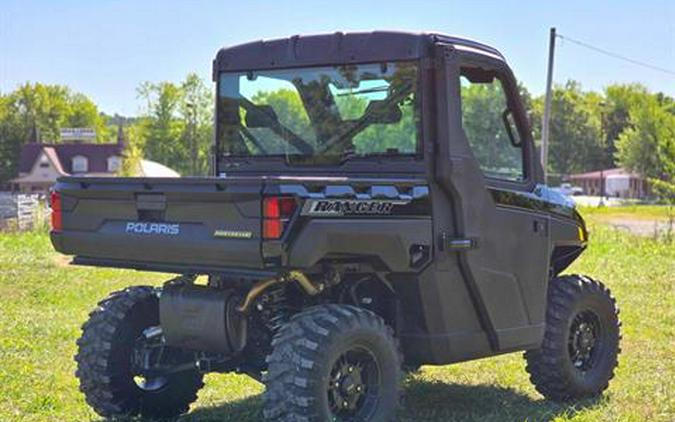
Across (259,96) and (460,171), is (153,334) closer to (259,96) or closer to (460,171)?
(259,96)

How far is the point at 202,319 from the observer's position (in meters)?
5.48

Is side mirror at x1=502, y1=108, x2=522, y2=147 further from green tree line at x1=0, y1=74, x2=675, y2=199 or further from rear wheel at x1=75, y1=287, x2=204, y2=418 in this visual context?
green tree line at x1=0, y1=74, x2=675, y2=199

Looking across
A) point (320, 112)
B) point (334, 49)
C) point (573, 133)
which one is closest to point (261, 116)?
point (320, 112)

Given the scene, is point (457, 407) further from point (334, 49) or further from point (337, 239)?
point (334, 49)

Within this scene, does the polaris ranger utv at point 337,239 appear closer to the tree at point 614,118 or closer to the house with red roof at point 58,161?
the house with red roof at point 58,161

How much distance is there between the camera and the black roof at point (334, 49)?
18.9 ft

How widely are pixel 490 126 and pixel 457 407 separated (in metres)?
2.03

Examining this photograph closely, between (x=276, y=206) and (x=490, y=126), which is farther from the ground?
(x=490, y=126)

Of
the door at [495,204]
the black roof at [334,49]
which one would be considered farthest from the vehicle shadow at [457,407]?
the black roof at [334,49]

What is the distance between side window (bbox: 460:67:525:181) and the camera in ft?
19.8

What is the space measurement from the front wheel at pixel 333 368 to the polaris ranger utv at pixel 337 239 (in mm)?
12

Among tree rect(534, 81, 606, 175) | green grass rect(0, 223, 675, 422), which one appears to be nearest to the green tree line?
tree rect(534, 81, 606, 175)

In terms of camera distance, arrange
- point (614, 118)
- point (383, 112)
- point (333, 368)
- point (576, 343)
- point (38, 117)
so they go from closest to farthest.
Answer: point (333, 368), point (383, 112), point (576, 343), point (38, 117), point (614, 118)

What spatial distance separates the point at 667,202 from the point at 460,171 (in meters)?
22.7
